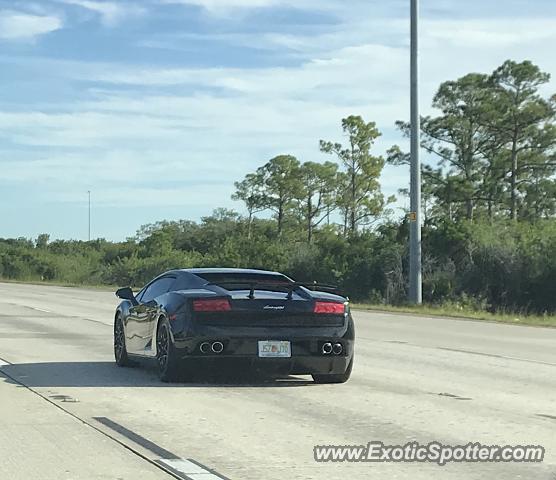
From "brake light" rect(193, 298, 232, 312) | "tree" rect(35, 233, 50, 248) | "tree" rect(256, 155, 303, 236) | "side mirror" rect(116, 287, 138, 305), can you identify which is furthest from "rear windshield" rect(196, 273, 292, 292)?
"tree" rect(35, 233, 50, 248)

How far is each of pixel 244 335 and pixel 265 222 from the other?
286 ft

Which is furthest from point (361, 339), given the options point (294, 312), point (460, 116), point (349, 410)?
point (460, 116)

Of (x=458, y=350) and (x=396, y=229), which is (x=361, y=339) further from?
(x=396, y=229)

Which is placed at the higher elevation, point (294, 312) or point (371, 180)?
point (371, 180)

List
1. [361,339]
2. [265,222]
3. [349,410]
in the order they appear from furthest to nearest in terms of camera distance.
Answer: [265,222], [361,339], [349,410]

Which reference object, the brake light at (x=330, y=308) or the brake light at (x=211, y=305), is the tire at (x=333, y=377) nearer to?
the brake light at (x=330, y=308)

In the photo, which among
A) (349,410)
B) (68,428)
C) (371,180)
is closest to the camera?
(68,428)

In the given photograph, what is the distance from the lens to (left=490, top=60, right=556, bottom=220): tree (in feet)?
194

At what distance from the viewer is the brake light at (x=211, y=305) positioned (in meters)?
11.9

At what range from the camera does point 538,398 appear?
1154 centimetres

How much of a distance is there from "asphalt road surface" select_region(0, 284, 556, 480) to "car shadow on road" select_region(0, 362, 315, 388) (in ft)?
0.08

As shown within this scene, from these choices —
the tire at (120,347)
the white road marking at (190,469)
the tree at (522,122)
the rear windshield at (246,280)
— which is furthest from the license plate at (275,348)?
the tree at (522,122)

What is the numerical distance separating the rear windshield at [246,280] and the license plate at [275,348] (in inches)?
36.5

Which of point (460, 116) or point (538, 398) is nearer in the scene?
point (538, 398)
